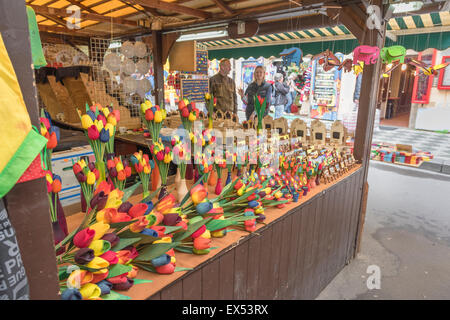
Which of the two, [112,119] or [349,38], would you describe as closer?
[112,119]

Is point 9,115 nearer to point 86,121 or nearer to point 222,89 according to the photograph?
point 86,121

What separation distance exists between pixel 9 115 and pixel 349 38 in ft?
23.9

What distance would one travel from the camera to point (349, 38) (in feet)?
21.7

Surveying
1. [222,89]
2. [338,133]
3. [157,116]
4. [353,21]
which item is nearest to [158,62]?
[222,89]

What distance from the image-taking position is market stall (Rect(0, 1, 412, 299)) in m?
0.72

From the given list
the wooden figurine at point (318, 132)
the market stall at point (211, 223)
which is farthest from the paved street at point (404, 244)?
the wooden figurine at point (318, 132)

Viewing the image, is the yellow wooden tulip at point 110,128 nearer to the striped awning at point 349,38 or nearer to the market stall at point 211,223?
the market stall at point 211,223

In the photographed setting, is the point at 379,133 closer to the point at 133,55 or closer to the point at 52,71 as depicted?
the point at 133,55

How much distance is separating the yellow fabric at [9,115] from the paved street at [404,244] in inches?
106

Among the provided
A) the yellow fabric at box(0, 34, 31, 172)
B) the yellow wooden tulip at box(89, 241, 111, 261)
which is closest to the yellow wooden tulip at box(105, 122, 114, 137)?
the yellow wooden tulip at box(89, 241, 111, 261)

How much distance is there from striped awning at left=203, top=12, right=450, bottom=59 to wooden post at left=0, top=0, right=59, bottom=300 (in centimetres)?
435

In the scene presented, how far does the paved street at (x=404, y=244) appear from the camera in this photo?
2699 millimetres

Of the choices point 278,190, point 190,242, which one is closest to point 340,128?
point 278,190

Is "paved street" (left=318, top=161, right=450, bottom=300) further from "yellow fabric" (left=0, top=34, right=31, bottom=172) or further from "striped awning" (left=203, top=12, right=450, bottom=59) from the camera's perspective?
"yellow fabric" (left=0, top=34, right=31, bottom=172)
